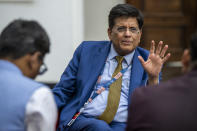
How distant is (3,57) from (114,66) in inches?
51.6

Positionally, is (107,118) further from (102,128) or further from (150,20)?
(150,20)

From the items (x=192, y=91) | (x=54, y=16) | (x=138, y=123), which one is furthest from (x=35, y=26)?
(x=54, y=16)

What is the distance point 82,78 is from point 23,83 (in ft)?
4.04

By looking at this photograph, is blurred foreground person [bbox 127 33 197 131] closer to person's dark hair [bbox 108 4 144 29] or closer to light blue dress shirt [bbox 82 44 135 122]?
light blue dress shirt [bbox 82 44 135 122]

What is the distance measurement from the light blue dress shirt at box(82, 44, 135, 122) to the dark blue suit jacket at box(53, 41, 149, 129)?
49 millimetres

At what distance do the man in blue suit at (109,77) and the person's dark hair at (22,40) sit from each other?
989 millimetres

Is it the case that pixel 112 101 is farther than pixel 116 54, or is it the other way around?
pixel 116 54

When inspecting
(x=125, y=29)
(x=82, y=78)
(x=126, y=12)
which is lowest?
(x=82, y=78)

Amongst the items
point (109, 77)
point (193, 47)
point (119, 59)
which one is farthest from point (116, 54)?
point (193, 47)

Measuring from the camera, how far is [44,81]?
5.11 metres

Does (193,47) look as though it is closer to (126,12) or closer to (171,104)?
(171,104)

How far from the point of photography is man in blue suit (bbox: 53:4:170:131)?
118 inches

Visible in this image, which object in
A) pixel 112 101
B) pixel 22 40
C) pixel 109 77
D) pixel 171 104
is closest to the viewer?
pixel 171 104

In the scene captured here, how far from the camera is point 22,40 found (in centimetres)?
204
